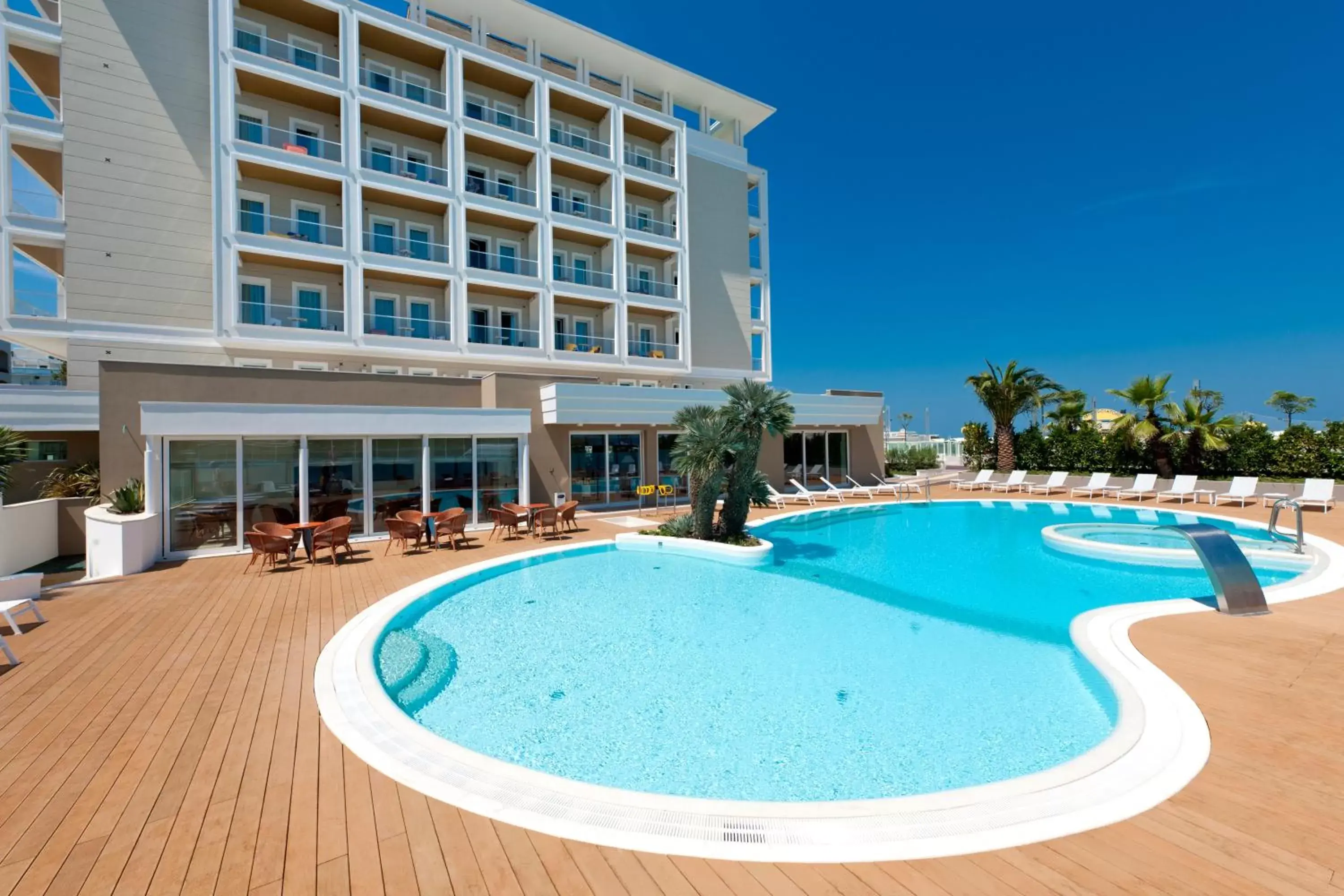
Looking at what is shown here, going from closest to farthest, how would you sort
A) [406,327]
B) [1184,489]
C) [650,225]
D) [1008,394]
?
[1184,489], [406,327], [650,225], [1008,394]

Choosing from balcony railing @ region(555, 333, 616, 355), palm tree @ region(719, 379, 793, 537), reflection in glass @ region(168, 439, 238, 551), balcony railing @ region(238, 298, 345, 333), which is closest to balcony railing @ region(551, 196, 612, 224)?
balcony railing @ region(555, 333, 616, 355)

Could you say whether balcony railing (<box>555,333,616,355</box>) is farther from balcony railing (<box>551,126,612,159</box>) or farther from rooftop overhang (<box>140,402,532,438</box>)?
rooftop overhang (<box>140,402,532,438</box>)

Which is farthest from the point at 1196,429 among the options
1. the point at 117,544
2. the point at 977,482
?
the point at 117,544

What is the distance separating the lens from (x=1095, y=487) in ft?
67.4

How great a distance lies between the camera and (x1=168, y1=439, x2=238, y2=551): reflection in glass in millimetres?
11445

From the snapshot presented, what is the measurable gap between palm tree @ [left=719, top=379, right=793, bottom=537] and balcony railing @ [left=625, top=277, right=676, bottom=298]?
13504 millimetres

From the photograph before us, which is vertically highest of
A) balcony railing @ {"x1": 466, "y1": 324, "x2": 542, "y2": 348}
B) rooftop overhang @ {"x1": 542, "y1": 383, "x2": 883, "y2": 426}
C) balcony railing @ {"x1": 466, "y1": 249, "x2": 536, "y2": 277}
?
balcony railing @ {"x1": 466, "y1": 249, "x2": 536, "y2": 277}

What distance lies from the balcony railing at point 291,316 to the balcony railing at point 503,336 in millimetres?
4293

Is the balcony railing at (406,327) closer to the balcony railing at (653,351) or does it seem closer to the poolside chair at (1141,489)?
the balcony railing at (653,351)

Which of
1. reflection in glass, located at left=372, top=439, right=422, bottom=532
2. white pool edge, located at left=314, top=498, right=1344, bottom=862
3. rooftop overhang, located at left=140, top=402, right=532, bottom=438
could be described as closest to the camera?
white pool edge, located at left=314, top=498, right=1344, bottom=862

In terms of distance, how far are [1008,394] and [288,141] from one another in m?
31.1

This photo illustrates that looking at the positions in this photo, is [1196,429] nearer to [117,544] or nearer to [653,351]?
[653,351]

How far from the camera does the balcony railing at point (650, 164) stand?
83.8 feet

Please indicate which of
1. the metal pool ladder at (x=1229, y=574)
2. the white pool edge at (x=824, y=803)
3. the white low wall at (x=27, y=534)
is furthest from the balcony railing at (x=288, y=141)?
the metal pool ladder at (x=1229, y=574)
